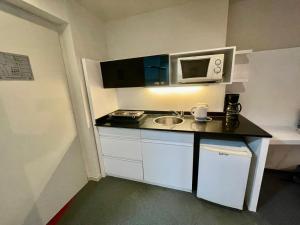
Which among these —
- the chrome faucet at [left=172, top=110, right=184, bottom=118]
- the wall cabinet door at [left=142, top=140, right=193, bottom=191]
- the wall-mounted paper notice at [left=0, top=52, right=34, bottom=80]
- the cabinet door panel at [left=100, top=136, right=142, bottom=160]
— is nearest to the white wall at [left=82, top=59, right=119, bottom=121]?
the cabinet door panel at [left=100, top=136, right=142, bottom=160]

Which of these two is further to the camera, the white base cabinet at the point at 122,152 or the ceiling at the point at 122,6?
the white base cabinet at the point at 122,152

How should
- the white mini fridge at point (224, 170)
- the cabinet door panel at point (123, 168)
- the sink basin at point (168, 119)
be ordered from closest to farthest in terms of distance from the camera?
1. the white mini fridge at point (224, 170)
2. the cabinet door panel at point (123, 168)
3. the sink basin at point (168, 119)

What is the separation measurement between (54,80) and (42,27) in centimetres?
57

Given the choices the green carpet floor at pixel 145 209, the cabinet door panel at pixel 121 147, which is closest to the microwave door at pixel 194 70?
the cabinet door panel at pixel 121 147

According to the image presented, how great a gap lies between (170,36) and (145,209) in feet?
7.63

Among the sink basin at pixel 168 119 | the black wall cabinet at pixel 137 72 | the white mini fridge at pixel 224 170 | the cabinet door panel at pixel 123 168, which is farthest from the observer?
the sink basin at pixel 168 119

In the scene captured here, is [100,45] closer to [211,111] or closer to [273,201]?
[211,111]

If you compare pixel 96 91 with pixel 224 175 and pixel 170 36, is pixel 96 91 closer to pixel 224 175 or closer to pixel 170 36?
pixel 170 36

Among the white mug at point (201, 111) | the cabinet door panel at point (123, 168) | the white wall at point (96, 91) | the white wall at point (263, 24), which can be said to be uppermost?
the white wall at point (263, 24)

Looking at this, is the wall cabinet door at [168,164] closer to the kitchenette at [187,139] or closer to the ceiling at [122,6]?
the kitchenette at [187,139]

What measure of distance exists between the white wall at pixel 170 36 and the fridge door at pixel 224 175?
82 centimetres

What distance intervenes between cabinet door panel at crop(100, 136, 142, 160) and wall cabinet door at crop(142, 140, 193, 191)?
10cm

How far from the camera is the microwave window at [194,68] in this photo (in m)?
1.60

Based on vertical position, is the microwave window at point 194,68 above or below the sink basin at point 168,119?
above
